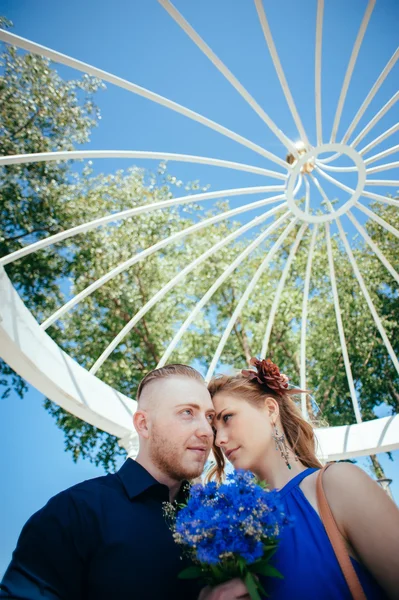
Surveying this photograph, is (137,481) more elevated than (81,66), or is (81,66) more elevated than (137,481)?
(81,66)

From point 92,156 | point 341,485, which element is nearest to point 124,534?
point 341,485

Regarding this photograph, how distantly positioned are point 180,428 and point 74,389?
6462 millimetres

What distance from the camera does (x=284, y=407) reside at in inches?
213

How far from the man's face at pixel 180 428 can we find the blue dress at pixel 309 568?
1.01m

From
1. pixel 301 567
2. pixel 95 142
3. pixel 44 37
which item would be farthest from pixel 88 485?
pixel 95 142

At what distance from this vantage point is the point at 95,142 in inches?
696

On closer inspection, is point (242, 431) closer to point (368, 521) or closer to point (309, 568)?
point (309, 568)

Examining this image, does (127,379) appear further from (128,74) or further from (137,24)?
(137,24)

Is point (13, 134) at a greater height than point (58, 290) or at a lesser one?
greater

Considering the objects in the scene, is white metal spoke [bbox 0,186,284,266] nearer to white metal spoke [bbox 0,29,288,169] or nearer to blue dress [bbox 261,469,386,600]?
white metal spoke [bbox 0,29,288,169]

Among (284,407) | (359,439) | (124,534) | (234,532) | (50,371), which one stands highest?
(50,371)

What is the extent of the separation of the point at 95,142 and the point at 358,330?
1363 centimetres

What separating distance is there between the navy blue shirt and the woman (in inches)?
35.9

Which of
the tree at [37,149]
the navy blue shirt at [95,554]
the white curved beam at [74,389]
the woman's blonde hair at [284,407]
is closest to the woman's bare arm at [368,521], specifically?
the woman's blonde hair at [284,407]
